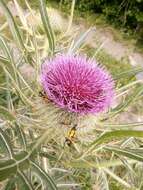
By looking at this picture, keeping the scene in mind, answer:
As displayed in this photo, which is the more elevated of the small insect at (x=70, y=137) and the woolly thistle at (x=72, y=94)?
the woolly thistle at (x=72, y=94)

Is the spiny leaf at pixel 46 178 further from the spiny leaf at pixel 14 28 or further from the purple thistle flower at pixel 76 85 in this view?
the spiny leaf at pixel 14 28

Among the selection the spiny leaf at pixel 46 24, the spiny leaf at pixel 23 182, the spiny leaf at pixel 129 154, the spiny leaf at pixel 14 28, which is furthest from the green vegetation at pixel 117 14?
the spiny leaf at pixel 23 182

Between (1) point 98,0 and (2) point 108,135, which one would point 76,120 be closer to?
(2) point 108,135

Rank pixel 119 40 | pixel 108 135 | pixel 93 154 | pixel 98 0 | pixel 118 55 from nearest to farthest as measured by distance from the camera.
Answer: pixel 108 135 → pixel 93 154 → pixel 118 55 → pixel 119 40 → pixel 98 0

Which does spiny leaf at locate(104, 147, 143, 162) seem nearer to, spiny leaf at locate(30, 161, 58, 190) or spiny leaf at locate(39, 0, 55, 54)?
spiny leaf at locate(30, 161, 58, 190)

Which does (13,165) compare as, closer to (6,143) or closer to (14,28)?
(6,143)

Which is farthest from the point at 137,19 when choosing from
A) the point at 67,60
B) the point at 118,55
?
the point at 67,60

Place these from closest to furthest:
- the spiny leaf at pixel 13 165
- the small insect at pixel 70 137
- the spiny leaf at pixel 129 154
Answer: the spiny leaf at pixel 13 165 → the spiny leaf at pixel 129 154 → the small insect at pixel 70 137

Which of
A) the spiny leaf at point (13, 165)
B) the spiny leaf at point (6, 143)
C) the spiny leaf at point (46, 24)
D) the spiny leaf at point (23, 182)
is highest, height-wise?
the spiny leaf at point (46, 24)
